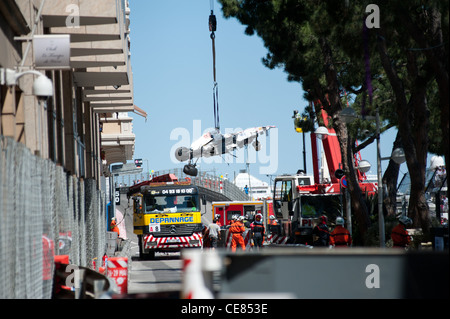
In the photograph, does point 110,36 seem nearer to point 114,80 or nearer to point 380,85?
point 114,80

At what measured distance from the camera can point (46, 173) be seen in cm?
1177

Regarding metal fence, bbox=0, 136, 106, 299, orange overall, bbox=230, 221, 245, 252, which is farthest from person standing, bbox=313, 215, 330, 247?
metal fence, bbox=0, 136, 106, 299

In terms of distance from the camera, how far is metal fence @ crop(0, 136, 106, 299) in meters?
8.56

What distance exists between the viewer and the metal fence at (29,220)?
8.56 m

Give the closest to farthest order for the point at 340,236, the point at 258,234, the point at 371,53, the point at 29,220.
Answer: the point at 29,220, the point at 340,236, the point at 371,53, the point at 258,234

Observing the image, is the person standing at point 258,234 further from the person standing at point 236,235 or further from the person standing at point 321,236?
the person standing at point 321,236

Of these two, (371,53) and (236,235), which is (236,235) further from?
(371,53)

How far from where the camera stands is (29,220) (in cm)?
992

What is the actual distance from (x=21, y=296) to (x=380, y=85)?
26.3m

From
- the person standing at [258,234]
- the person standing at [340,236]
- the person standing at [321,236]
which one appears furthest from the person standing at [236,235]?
the person standing at [340,236]

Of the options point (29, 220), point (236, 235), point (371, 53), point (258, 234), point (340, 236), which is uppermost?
point (371, 53)

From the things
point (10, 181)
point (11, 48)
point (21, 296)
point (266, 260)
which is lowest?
point (21, 296)

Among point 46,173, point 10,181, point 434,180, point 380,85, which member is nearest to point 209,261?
point 10,181

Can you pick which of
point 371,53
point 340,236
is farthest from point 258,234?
point 371,53
